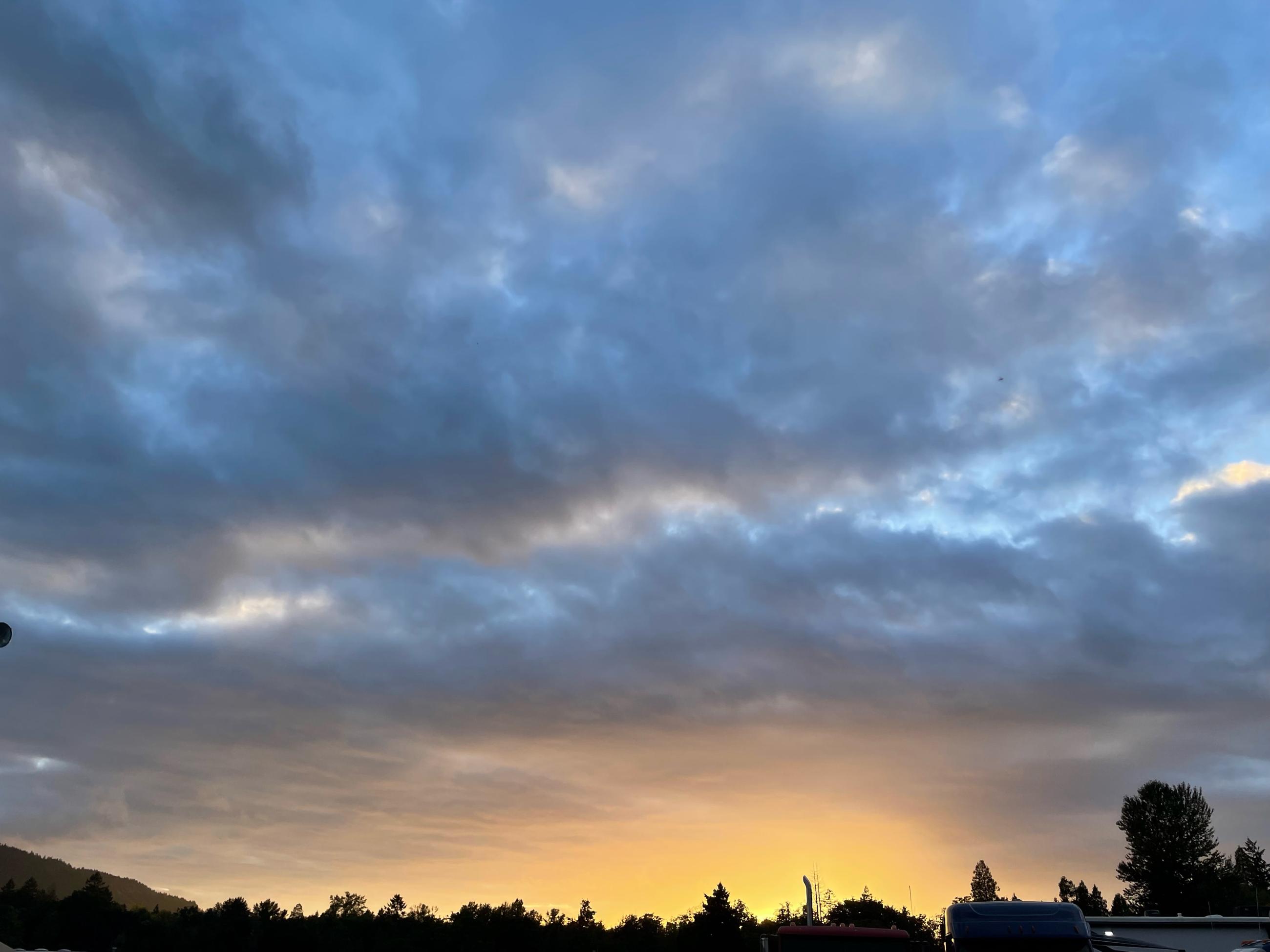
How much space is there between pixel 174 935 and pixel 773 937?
17396cm

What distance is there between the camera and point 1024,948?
2459 centimetres

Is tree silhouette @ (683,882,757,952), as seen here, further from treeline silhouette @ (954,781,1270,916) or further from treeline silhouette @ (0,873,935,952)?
treeline silhouette @ (954,781,1270,916)

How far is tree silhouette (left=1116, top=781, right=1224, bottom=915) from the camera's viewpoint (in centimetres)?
15738

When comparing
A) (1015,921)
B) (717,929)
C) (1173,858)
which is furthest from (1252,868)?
(1015,921)

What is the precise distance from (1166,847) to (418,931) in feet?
416

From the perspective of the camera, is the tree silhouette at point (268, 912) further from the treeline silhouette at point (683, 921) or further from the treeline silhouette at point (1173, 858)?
the treeline silhouette at point (1173, 858)

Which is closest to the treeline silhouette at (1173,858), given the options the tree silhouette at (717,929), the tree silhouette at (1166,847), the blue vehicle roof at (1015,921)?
the tree silhouette at (1166,847)

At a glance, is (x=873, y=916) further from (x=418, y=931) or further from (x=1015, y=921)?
(x=1015, y=921)

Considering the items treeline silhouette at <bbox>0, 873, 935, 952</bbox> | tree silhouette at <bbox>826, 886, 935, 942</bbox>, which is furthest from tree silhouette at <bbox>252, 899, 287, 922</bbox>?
tree silhouette at <bbox>826, 886, 935, 942</bbox>

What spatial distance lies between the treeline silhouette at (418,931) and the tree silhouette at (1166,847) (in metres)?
42.0

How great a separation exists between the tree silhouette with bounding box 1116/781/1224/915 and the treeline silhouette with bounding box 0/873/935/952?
138 feet

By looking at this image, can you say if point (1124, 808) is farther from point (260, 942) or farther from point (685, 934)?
point (260, 942)

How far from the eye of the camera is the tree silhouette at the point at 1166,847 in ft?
516

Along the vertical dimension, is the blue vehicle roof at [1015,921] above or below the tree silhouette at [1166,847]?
below
